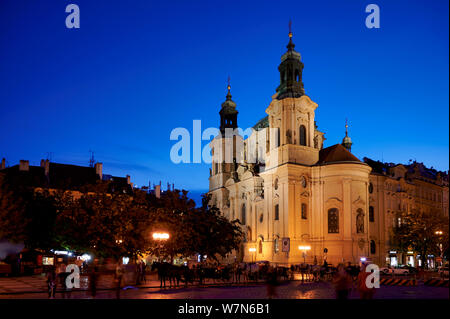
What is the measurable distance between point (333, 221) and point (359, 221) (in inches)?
116

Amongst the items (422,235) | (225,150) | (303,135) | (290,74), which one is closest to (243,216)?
(225,150)

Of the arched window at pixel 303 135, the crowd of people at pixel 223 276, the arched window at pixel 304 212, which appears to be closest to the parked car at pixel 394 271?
the crowd of people at pixel 223 276

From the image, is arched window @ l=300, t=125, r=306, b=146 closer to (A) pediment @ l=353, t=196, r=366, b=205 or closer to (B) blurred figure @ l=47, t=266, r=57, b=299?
(A) pediment @ l=353, t=196, r=366, b=205

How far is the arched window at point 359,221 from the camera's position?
57188 mm

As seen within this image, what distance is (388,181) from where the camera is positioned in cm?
6869

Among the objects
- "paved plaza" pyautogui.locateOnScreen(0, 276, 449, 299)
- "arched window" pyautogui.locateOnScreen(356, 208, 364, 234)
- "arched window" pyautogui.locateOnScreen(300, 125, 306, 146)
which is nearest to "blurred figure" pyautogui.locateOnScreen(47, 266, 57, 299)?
"paved plaza" pyautogui.locateOnScreen(0, 276, 449, 299)

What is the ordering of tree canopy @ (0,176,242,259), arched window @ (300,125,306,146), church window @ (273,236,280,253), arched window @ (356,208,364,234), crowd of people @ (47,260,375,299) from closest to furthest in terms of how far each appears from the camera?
crowd of people @ (47,260,375,299) → tree canopy @ (0,176,242,259) → arched window @ (356,208,364,234) → church window @ (273,236,280,253) → arched window @ (300,125,306,146)

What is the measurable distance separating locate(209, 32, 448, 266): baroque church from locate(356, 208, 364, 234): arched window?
0.38 ft

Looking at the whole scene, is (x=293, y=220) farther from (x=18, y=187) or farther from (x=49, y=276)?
(x=49, y=276)

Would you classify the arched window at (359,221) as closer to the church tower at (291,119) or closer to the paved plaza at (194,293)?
the church tower at (291,119)

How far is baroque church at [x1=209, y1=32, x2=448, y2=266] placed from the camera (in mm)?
57219

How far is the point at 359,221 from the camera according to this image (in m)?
57.5
